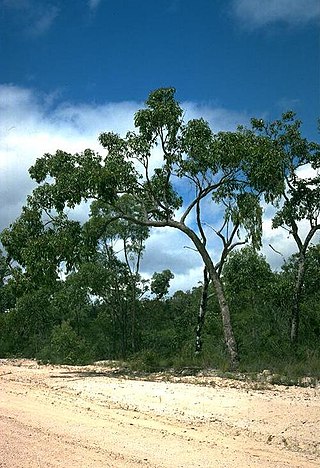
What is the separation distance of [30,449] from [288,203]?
1608 cm

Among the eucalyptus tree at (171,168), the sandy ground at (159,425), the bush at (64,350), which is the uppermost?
the eucalyptus tree at (171,168)

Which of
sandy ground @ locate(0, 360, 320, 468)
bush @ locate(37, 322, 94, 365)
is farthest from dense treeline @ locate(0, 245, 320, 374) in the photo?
sandy ground @ locate(0, 360, 320, 468)

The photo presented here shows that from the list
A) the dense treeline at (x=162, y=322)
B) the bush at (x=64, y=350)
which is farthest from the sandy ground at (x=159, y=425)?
the bush at (x=64, y=350)

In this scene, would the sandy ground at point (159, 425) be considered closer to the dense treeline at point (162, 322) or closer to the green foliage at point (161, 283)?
the dense treeline at point (162, 322)

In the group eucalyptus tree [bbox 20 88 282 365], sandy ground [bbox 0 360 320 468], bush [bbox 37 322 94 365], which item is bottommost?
sandy ground [bbox 0 360 320 468]

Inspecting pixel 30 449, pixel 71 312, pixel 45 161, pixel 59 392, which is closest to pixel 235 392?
pixel 59 392

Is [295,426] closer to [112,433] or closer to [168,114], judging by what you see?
[112,433]

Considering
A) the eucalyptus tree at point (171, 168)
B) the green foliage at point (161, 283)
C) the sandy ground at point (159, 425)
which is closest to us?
the sandy ground at point (159, 425)

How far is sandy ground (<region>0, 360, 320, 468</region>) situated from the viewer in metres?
6.60

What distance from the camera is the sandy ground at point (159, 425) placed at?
21.6 ft

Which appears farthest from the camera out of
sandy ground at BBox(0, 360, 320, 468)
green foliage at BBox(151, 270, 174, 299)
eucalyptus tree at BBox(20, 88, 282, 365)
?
green foliage at BBox(151, 270, 174, 299)

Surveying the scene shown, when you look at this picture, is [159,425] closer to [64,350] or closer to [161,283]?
[64,350]

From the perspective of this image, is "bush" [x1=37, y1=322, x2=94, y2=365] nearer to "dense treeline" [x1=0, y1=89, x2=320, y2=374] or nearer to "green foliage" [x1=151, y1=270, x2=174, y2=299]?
"dense treeline" [x1=0, y1=89, x2=320, y2=374]

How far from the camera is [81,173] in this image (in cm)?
1680
